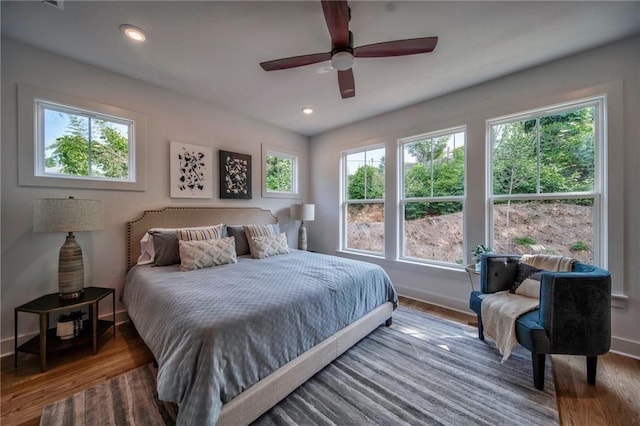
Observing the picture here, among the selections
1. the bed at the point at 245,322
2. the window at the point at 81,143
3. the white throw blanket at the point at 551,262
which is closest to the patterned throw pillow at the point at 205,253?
the bed at the point at 245,322

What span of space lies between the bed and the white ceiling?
5.90 feet

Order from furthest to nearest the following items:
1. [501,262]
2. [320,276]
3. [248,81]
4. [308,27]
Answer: [248,81] → [501,262] → [320,276] → [308,27]

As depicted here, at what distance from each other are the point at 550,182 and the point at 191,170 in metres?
4.18

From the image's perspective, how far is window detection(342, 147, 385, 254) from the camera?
4.00 metres

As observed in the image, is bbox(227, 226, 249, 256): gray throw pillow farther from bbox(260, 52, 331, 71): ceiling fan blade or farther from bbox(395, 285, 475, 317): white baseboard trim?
bbox(395, 285, 475, 317): white baseboard trim

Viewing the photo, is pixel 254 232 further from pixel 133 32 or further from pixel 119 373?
pixel 133 32

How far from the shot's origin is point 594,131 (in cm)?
235

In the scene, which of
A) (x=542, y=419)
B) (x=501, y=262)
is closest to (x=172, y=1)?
(x=501, y=262)

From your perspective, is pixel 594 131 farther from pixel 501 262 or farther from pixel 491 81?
pixel 501 262

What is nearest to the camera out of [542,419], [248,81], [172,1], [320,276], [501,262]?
[542,419]

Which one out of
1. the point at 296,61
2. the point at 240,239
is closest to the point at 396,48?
the point at 296,61

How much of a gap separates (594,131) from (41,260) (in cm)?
535

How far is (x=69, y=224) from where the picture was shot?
2.03 meters

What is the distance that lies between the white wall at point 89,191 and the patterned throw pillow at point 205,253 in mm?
805
